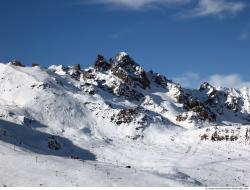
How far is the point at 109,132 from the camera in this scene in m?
88.1

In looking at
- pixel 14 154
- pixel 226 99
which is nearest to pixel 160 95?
pixel 226 99

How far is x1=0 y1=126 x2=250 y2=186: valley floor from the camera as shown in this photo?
3574cm

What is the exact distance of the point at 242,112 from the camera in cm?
14988

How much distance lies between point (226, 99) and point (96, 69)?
162 feet

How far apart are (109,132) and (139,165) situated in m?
25.8

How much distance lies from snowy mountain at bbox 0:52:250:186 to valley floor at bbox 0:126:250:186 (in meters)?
0.09

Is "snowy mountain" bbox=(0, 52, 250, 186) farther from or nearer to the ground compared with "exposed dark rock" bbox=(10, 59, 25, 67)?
nearer to the ground

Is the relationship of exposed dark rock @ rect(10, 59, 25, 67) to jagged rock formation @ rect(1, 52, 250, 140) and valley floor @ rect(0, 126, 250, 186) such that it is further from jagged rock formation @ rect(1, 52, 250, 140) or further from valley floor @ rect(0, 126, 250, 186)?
valley floor @ rect(0, 126, 250, 186)

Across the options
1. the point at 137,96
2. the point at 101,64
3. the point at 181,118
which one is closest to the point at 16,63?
the point at 101,64

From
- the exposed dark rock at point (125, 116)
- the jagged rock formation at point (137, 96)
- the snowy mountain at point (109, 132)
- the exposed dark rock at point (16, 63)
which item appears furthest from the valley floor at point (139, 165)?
the exposed dark rock at point (16, 63)

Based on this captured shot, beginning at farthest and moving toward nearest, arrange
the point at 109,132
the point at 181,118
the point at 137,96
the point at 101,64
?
1. the point at 101,64
2. the point at 137,96
3. the point at 181,118
4. the point at 109,132

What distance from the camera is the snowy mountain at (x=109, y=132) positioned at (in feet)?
131

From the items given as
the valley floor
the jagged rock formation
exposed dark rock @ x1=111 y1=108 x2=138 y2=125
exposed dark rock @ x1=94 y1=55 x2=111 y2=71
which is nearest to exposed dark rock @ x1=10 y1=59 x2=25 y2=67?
the jagged rock formation

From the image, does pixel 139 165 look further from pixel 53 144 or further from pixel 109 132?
pixel 109 132
